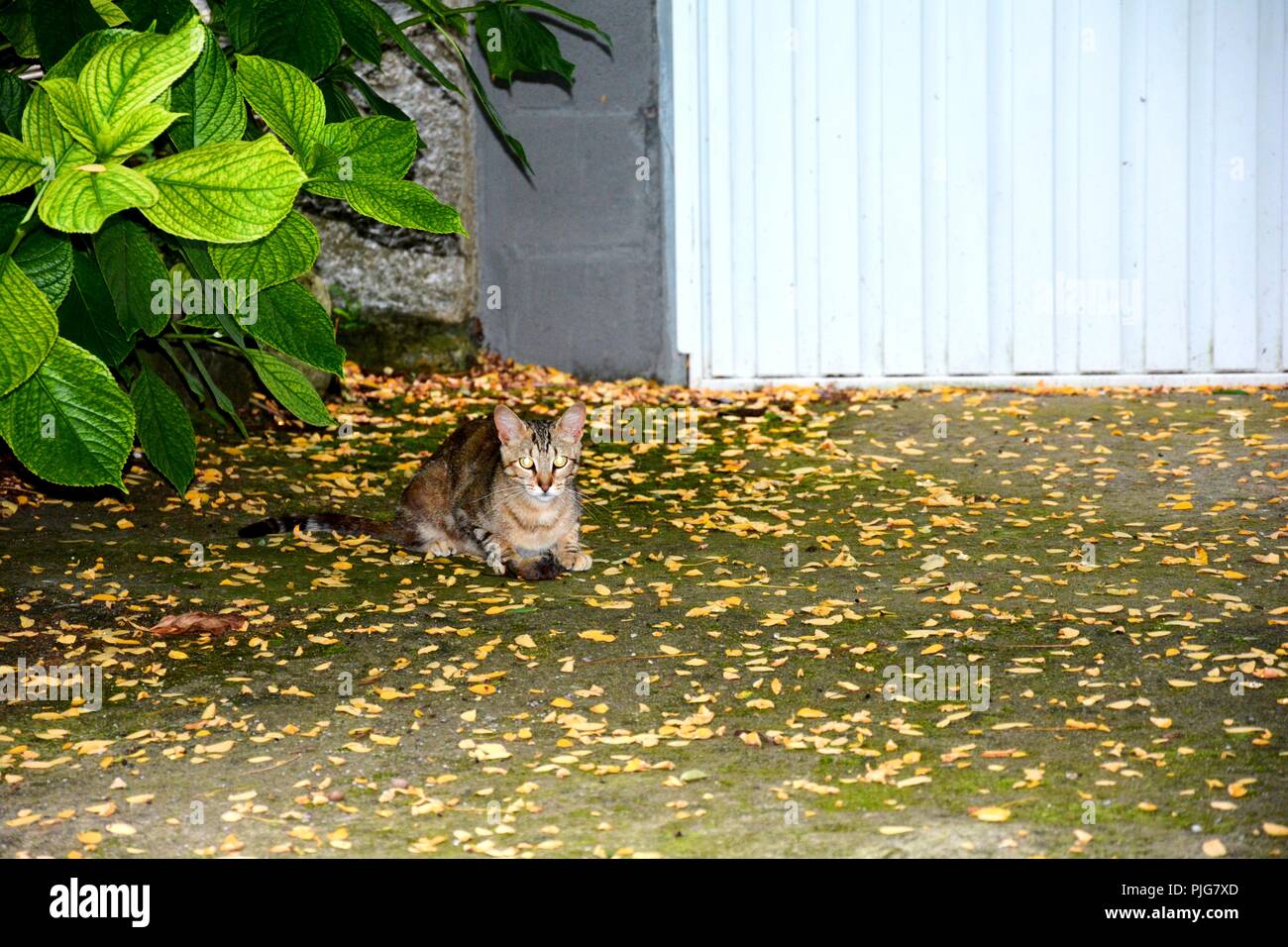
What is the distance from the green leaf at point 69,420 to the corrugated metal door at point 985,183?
5297mm

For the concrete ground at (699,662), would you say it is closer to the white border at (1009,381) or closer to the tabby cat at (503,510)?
the tabby cat at (503,510)

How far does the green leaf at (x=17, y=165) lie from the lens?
2102 mm

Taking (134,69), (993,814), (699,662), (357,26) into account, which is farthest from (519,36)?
(993,814)

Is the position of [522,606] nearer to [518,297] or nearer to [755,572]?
[755,572]

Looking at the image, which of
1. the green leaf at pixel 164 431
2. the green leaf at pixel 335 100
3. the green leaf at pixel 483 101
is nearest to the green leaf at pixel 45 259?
the green leaf at pixel 164 431

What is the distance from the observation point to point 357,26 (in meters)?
3.18

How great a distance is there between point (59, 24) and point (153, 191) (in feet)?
3.43

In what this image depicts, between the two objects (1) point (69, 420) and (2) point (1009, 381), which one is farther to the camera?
(2) point (1009, 381)

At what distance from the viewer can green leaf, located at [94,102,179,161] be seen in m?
2.07

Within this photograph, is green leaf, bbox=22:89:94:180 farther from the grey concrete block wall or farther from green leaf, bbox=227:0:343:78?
the grey concrete block wall

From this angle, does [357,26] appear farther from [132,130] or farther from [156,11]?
[132,130]

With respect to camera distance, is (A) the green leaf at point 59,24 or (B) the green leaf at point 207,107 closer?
(B) the green leaf at point 207,107

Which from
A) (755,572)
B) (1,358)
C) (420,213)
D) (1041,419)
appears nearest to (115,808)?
(1,358)

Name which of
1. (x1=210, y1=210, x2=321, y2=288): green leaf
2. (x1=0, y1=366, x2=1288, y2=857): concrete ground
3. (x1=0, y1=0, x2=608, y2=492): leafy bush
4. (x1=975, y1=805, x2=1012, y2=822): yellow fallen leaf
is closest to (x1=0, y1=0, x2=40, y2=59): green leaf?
(x1=0, y1=0, x2=608, y2=492): leafy bush
